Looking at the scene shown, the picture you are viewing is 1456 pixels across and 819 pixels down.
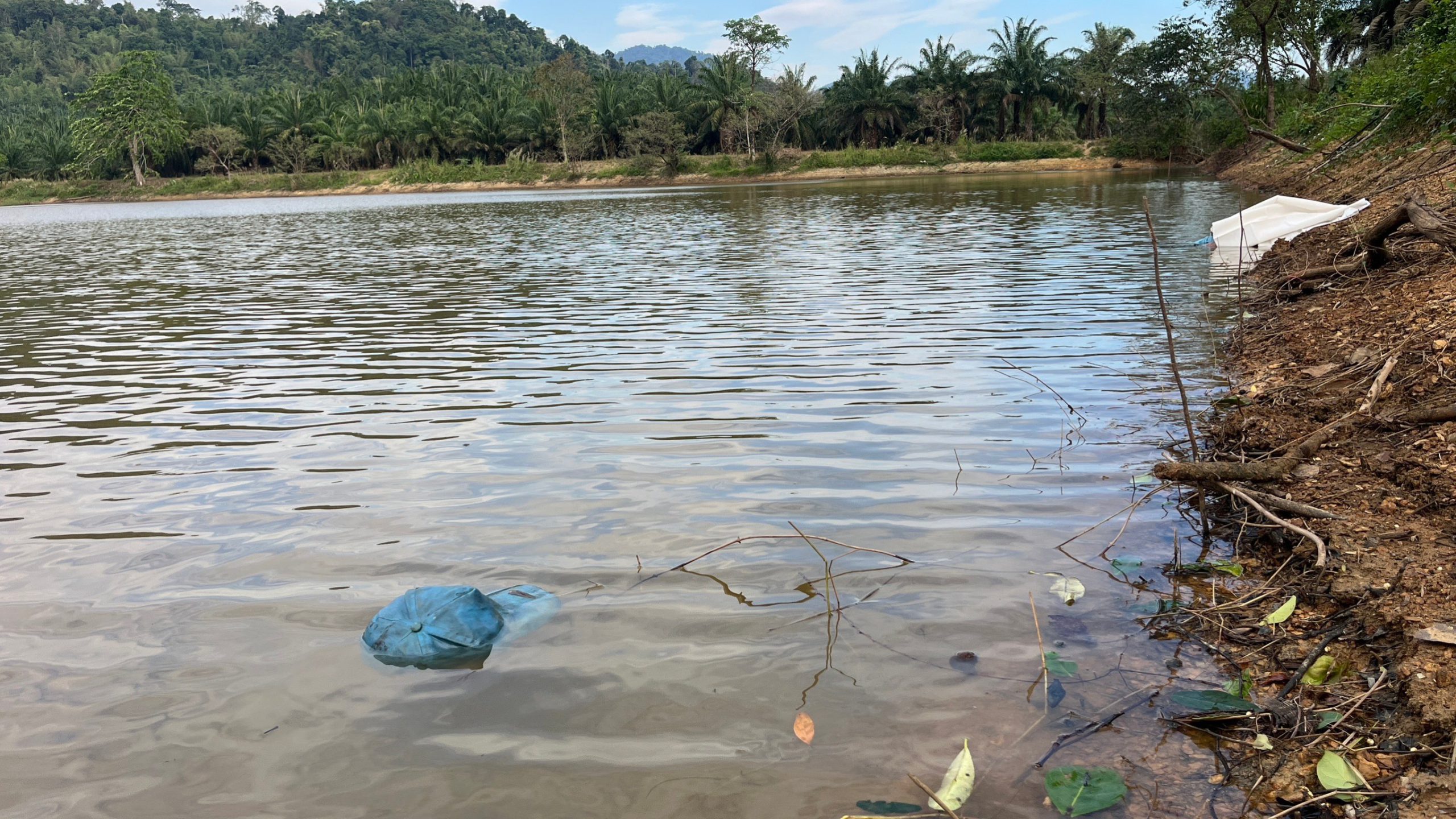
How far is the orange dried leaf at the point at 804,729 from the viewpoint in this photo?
2.93 metres

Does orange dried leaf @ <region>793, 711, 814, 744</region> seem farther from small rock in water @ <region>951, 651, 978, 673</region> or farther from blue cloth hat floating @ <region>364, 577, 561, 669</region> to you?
blue cloth hat floating @ <region>364, 577, 561, 669</region>

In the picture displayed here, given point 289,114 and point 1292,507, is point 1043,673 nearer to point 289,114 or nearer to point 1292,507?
point 1292,507

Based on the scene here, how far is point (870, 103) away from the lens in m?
64.4

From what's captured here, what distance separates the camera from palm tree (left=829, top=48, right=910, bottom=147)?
63875 millimetres

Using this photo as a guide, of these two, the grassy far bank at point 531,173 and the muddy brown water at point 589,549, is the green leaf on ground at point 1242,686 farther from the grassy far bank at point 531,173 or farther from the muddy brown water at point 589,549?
the grassy far bank at point 531,173

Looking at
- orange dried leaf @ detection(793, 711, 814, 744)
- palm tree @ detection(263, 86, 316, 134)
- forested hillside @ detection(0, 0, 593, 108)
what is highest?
forested hillside @ detection(0, 0, 593, 108)

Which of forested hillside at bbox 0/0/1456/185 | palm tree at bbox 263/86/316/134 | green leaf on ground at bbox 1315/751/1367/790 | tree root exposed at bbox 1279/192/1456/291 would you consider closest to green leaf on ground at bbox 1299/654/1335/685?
green leaf on ground at bbox 1315/751/1367/790

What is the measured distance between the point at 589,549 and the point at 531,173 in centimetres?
6867

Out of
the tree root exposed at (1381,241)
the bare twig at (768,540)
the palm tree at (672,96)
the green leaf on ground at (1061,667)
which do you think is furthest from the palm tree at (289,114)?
the green leaf on ground at (1061,667)

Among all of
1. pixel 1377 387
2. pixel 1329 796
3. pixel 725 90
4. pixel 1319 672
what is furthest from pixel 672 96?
pixel 1329 796

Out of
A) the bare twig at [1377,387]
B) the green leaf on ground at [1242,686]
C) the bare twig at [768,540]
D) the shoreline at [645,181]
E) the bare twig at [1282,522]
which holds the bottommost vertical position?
the green leaf on ground at [1242,686]

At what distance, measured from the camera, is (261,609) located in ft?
13.0

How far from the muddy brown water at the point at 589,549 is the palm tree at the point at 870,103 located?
56.3 metres

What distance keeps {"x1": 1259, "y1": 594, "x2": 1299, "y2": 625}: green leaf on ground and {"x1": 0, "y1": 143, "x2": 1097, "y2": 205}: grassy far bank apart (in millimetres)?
57742
